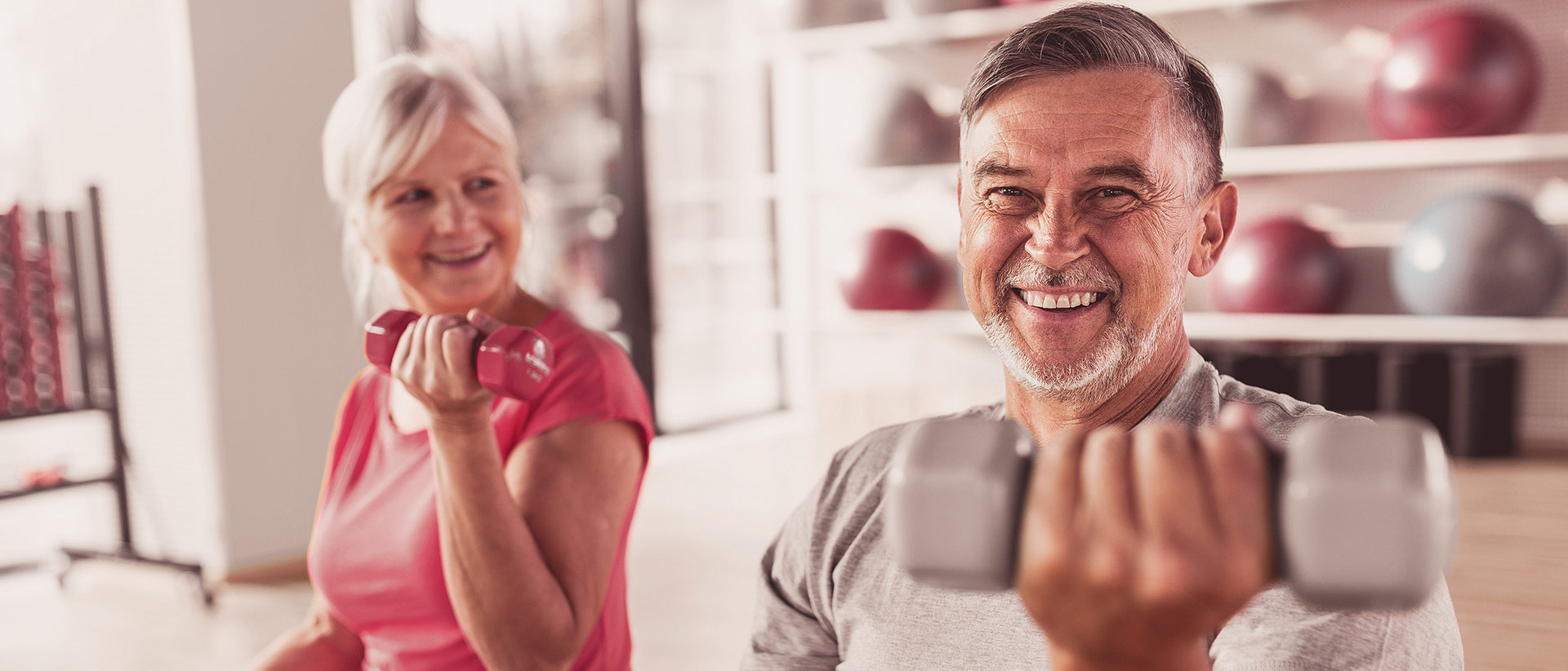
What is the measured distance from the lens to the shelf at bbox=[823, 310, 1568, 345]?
3885 millimetres

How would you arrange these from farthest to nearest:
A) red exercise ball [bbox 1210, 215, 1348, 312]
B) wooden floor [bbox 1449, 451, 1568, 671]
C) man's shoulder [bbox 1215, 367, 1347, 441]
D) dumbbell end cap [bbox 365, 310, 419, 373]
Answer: red exercise ball [bbox 1210, 215, 1348, 312] < wooden floor [bbox 1449, 451, 1568, 671] < dumbbell end cap [bbox 365, 310, 419, 373] < man's shoulder [bbox 1215, 367, 1347, 441]

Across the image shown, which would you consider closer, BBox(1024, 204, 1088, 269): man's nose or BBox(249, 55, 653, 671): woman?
BBox(1024, 204, 1088, 269): man's nose

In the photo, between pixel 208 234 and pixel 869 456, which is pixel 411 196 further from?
pixel 208 234

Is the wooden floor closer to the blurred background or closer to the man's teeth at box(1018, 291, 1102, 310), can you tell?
the blurred background

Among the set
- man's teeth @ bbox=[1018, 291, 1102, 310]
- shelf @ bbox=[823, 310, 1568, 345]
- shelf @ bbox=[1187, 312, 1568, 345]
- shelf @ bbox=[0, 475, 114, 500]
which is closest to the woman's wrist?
man's teeth @ bbox=[1018, 291, 1102, 310]

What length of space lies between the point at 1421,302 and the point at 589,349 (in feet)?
11.9

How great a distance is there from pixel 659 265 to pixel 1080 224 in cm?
492

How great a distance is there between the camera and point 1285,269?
13.5 feet

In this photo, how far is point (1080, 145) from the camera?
94 centimetres

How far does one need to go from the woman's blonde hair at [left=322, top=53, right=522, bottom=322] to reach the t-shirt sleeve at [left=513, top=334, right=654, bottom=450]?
1.03ft

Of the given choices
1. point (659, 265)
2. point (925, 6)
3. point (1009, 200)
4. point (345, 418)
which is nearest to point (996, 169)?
point (1009, 200)

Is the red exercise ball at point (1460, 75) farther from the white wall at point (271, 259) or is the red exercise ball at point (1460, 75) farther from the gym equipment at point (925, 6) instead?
the white wall at point (271, 259)

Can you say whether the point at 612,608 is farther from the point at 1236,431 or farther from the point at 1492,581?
the point at 1492,581

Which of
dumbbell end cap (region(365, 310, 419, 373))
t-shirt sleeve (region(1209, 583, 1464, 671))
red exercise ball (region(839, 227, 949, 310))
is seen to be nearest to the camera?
t-shirt sleeve (region(1209, 583, 1464, 671))
